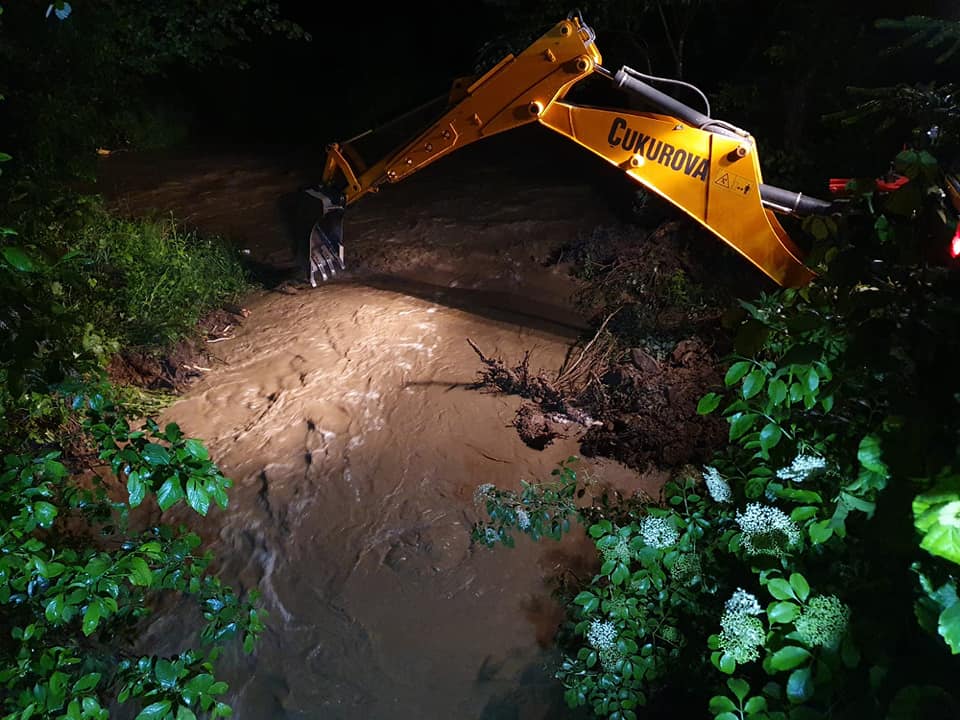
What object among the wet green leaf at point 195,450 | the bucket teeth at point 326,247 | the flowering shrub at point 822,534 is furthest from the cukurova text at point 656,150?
the wet green leaf at point 195,450

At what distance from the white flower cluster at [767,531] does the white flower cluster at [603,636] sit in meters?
0.56

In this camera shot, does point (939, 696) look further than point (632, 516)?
No

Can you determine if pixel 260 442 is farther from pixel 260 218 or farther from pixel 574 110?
pixel 260 218

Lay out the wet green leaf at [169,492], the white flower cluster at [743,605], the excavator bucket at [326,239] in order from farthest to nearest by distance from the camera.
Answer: the excavator bucket at [326,239] → the white flower cluster at [743,605] → the wet green leaf at [169,492]

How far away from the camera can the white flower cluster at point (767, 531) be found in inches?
77.9

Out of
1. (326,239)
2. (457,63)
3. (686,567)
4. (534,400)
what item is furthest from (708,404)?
(457,63)

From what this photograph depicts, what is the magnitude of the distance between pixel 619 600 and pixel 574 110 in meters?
3.04

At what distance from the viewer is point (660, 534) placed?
233cm

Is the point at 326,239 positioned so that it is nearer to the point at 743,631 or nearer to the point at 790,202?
the point at 790,202

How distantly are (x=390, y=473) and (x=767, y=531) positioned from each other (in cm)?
237

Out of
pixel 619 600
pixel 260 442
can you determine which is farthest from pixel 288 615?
pixel 619 600

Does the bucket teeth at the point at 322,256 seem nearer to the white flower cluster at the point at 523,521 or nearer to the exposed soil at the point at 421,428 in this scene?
the exposed soil at the point at 421,428

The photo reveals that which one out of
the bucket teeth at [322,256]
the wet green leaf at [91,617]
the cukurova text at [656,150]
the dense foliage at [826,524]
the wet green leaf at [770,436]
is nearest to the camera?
the dense foliage at [826,524]

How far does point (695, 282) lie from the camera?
548cm
